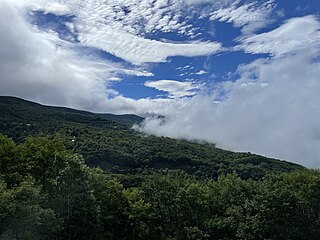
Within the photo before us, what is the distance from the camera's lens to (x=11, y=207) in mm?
27000

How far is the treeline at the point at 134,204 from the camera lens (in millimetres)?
30562

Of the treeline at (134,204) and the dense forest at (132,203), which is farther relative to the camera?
the dense forest at (132,203)

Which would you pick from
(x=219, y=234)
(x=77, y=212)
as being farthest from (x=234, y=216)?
(x=77, y=212)

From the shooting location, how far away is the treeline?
30.6 m

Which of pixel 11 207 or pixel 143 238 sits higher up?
pixel 11 207

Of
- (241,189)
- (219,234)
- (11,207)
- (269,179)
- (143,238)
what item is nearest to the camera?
(11,207)

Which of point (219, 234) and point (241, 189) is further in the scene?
point (241, 189)

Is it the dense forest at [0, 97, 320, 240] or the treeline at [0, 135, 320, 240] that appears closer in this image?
A: the treeline at [0, 135, 320, 240]

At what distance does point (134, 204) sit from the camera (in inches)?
1758

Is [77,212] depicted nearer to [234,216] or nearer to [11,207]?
[11,207]

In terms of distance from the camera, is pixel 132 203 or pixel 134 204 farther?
pixel 132 203

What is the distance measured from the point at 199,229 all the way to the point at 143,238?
23.1ft

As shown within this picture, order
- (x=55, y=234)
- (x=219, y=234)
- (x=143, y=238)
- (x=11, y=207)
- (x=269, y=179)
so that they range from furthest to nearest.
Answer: (x=269, y=179) → (x=219, y=234) → (x=143, y=238) → (x=55, y=234) → (x=11, y=207)

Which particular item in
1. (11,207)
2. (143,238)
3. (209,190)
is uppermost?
(209,190)
